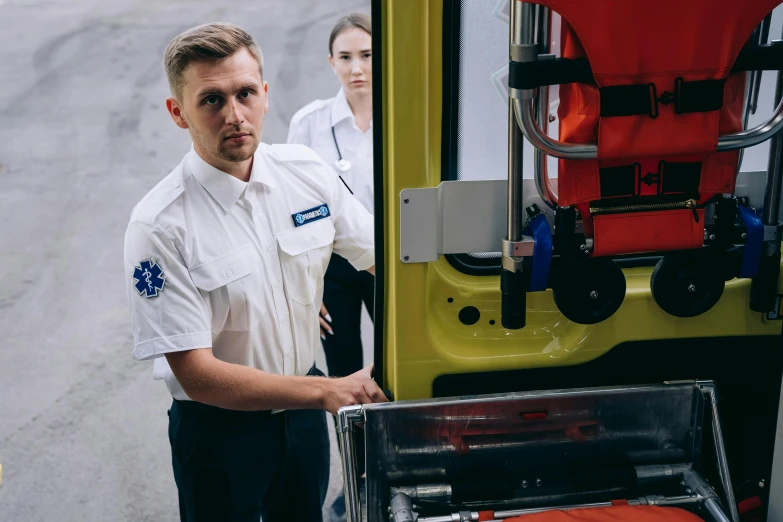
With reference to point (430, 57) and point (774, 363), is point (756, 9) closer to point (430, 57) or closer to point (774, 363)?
point (430, 57)

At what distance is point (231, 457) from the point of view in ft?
7.72

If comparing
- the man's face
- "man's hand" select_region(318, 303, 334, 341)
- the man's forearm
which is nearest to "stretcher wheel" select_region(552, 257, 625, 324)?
the man's forearm

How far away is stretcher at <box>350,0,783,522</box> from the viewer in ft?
5.14

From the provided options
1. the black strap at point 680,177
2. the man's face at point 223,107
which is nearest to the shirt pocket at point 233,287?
the man's face at point 223,107

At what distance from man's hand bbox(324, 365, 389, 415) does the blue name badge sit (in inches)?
22.7

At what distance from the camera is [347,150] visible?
12.0ft

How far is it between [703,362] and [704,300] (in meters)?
0.21

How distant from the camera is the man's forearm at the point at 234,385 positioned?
209 centimetres

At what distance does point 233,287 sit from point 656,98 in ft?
3.90

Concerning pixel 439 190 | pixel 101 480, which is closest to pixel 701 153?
pixel 439 190

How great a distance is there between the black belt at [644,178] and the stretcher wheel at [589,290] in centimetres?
15

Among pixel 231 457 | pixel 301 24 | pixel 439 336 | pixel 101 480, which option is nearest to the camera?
pixel 439 336

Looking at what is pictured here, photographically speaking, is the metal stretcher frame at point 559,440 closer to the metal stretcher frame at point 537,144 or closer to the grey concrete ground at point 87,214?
the metal stretcher frame at point 537,144

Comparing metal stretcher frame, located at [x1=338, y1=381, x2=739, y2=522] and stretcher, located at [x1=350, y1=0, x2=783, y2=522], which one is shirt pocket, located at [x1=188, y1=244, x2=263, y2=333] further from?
metal stretcher frame, located at [x1=338, y1=381, x2=739, y2=522]
